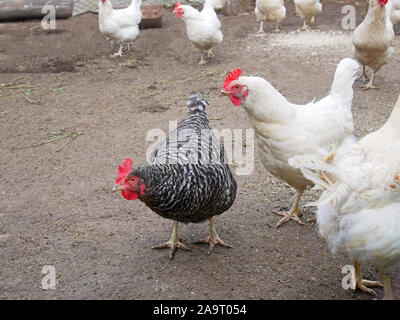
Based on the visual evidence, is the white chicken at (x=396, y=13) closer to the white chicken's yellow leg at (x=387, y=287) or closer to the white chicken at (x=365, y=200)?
the white chicken at (x=365, y=200)

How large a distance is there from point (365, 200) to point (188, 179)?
1.14 m

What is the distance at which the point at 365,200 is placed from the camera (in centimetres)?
260

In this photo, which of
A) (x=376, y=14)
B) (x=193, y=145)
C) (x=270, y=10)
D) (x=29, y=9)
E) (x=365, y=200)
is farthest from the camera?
(x=29, y=9)

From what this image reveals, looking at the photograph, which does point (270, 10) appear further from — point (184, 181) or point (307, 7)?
point (184, 181)

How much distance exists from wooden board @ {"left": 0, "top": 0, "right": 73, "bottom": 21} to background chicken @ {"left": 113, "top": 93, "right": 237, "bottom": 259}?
755 centimetres

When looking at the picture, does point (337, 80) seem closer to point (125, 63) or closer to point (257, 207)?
point (257, 207)

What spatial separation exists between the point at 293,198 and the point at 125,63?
15.6ft

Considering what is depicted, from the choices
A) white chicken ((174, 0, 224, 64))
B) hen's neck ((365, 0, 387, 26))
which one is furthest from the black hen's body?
white chicken ((174, 0, 224, 64))

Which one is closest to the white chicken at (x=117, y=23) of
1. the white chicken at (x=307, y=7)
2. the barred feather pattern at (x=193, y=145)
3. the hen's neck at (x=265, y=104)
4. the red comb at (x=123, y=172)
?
the white chicken at (x=307, y=7)

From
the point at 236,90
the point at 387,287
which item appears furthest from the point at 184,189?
the point at 387,287

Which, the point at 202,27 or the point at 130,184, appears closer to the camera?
the point at 130,184

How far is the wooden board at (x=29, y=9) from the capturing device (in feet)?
32.2
